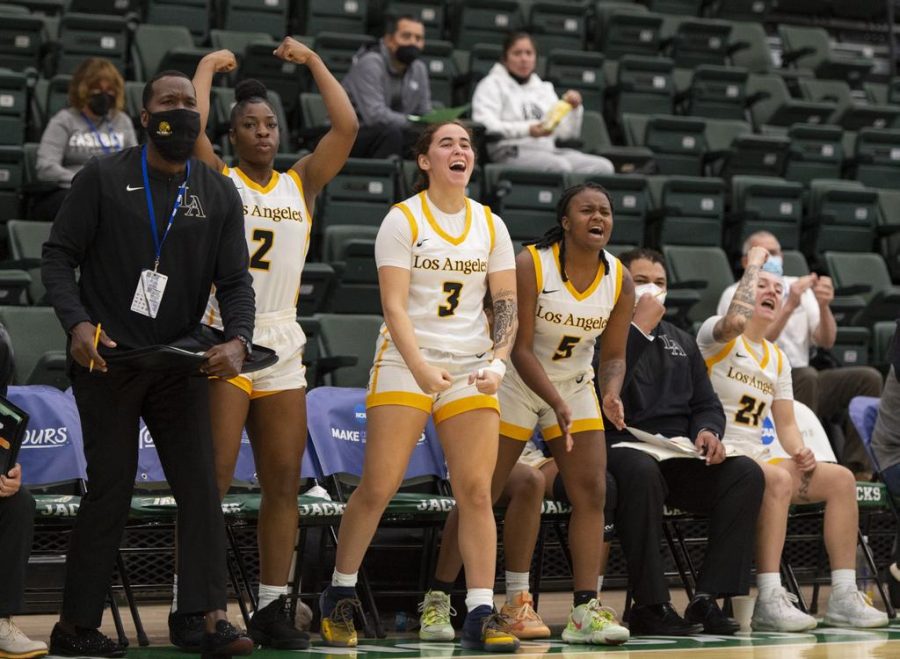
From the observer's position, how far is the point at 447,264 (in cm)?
469

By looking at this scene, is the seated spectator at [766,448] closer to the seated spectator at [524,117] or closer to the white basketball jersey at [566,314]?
the white basketball jersey at [566,314]

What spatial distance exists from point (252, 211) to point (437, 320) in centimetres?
69

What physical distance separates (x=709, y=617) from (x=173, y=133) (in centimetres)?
264

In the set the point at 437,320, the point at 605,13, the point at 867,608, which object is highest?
the point at 605,13

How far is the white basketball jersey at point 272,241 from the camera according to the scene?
4.59 m

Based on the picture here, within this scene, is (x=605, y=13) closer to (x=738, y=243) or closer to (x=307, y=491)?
(x=738, y=243)

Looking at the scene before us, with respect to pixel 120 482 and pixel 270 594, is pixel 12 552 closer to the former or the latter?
pixel 120 482

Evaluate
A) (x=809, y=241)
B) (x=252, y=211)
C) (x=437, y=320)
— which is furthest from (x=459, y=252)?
(x=809, y=241)

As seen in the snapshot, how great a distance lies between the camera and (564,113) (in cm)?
927

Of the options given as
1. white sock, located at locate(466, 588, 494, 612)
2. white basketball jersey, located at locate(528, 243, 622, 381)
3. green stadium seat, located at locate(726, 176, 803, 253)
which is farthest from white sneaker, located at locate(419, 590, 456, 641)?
green stadium seat, located at locate(726, 176, 803, 253)

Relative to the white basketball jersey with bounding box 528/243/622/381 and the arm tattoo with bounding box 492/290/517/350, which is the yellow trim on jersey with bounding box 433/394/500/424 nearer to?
the arm tattoo with bounding box 492/290/517/350

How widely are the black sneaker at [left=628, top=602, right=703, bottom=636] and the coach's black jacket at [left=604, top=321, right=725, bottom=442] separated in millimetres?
795

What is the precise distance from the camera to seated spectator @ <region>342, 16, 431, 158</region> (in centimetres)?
895

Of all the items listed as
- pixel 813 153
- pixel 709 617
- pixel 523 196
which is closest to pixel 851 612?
pixel 709 617
